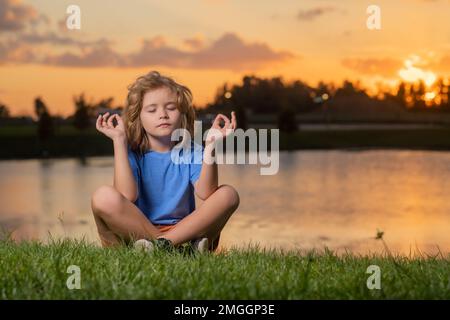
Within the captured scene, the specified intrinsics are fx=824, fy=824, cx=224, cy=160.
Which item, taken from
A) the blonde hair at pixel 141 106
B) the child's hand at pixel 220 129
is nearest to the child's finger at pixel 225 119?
the child's hand at pixel 220 129

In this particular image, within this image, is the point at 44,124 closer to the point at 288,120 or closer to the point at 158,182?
the point at 288,120

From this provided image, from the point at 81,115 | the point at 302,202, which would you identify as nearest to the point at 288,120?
the point at 81,115

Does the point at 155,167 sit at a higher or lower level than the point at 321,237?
higher

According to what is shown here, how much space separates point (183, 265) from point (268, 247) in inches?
44.4

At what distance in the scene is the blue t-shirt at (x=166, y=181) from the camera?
16.8ft

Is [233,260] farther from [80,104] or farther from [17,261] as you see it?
[80,104]

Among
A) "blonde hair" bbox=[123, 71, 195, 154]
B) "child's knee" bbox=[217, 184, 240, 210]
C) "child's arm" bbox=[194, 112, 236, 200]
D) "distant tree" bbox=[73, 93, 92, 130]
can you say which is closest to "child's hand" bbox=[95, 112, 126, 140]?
"blonde hair" bbox=[123, 71, 195, 154]

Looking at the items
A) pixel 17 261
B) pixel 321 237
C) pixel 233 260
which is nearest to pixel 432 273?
pixel 233 260

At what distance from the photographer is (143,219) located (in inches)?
194

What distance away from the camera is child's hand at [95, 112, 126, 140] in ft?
16.2

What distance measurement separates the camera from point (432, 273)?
171 inches

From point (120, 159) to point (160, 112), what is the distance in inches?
17.4

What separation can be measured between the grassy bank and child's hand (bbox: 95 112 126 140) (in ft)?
2.28

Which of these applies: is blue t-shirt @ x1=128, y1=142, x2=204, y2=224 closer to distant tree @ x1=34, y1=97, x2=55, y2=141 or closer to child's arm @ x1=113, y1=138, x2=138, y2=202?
child's arm @ x1=113, y1=138, x2=138, y2=202
